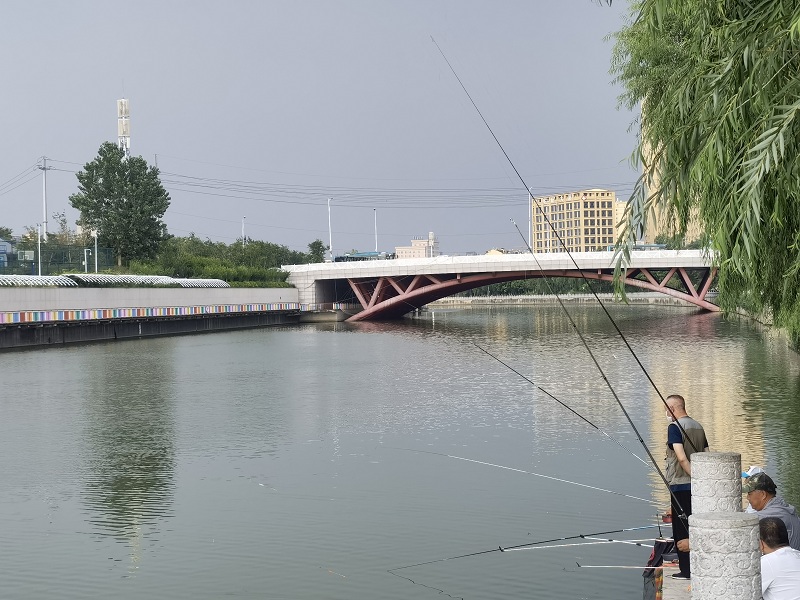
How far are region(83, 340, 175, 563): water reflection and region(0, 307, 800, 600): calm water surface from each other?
65 mm

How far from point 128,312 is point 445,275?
2932cm

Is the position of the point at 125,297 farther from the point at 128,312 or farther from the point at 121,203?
the point at 121,203

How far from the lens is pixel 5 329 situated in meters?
51.4

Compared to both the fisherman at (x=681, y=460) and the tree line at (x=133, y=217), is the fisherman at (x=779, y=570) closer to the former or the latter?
the fisherman at (x=681, y=460)

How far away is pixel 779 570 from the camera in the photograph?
702 centimetres

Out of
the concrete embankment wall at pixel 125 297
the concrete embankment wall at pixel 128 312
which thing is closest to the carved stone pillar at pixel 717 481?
the concrete embankment wall at pixel 128 312

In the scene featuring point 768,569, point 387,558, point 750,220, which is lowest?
point 387,558

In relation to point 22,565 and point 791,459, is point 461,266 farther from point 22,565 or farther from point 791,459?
point 22,565

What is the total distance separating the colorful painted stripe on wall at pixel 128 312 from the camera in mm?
52584

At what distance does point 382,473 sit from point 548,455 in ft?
10.9

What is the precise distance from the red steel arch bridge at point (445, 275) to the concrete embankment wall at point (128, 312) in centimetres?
424

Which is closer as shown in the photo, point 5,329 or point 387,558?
point 387,558

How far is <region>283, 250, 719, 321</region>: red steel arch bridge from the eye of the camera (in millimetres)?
72938

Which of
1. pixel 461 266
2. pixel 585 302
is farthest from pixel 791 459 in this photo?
pixel 585 302
